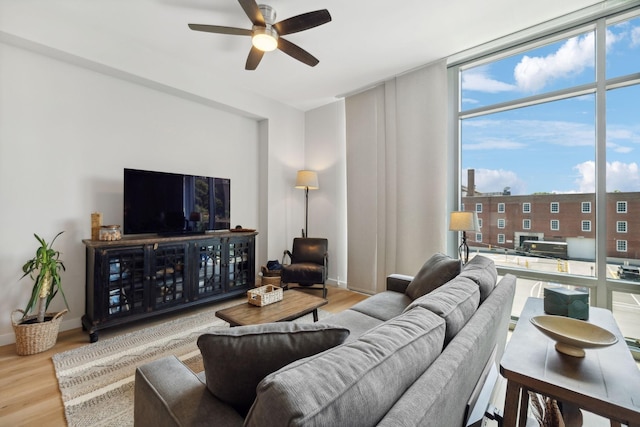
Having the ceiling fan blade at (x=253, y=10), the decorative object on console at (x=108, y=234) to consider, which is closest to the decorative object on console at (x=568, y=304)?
the ceiling fan blade at (x=253, y=10)

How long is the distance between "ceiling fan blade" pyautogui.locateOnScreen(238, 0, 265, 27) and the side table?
263 cm

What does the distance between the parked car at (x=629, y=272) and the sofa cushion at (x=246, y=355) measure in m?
3.01

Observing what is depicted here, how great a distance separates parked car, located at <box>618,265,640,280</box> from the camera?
2.32 m

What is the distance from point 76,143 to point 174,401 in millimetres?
3027

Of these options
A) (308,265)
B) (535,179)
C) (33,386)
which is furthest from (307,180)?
(33,386)

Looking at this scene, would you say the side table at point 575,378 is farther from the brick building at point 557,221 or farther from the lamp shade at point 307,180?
the lamp shade at point 307,180

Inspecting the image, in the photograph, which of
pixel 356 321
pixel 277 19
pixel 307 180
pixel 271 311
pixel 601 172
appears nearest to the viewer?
pixel 356 321

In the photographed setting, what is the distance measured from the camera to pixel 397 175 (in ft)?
11.7

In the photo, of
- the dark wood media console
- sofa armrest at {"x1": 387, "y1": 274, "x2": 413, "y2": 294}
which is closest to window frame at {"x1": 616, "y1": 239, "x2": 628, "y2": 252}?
sofa armrest at {"x1": 387, "y1": 274, "x2": 413, "y2": 294}

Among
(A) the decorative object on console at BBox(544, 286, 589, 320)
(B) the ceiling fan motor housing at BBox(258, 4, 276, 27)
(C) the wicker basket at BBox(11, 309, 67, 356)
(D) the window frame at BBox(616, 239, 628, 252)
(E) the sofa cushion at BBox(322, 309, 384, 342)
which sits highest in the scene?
(B) the ceiling fan motor housing at BBox(258, 4, 276, 27)

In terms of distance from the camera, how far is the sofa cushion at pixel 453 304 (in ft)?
3.76

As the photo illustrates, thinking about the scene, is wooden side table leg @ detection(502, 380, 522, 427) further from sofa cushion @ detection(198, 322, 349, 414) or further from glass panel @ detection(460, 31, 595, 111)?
glass panel @ detection(460, 31, 595, 111)

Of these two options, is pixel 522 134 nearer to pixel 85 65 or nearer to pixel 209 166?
pixel 209 166

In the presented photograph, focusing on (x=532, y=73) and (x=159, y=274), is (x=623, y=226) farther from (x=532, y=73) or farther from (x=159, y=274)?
(x=159, y=274)
